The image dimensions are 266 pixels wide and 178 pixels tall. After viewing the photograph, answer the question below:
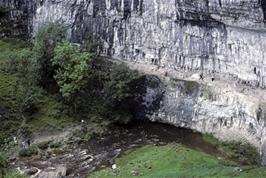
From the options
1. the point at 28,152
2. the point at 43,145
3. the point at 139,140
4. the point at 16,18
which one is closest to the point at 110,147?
the point at 139,140

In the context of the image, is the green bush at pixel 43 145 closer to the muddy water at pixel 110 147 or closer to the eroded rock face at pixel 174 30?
the muddy water at pixel 110 147

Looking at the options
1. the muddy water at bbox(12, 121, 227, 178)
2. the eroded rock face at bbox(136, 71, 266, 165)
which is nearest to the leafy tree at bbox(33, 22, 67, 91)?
the muddy water at bbox(12, 121, 227, 178)

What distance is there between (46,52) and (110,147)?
1147cm

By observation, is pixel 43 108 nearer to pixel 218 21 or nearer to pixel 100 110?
pixel 100 110

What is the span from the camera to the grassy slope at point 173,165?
140 ft

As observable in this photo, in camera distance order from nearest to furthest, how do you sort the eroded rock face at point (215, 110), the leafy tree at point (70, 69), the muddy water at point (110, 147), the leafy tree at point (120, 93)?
the muddy water at point (110, 147) < the eroded rock face at point (215, 110) < the leafy tree at point (120, 93) < the leafy tree at point (70, 69)

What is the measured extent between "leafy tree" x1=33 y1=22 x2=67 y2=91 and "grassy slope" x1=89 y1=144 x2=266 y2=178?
12.3 m

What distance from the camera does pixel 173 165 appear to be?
4575 centimetres

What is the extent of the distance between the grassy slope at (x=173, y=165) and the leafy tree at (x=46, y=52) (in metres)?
12.3

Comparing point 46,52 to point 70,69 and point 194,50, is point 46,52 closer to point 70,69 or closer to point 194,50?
point 70,69

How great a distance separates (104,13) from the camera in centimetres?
6081

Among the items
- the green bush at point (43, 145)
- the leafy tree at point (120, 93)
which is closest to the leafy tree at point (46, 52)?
the leafy tree at point (120, 93)

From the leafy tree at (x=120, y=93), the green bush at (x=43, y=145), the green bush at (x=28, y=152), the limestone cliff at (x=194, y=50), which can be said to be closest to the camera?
the limestone cliff at (x=194, y=50)

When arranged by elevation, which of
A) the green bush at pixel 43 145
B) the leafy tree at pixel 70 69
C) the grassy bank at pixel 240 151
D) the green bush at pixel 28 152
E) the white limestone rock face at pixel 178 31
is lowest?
the green bush at pixel 28 152
